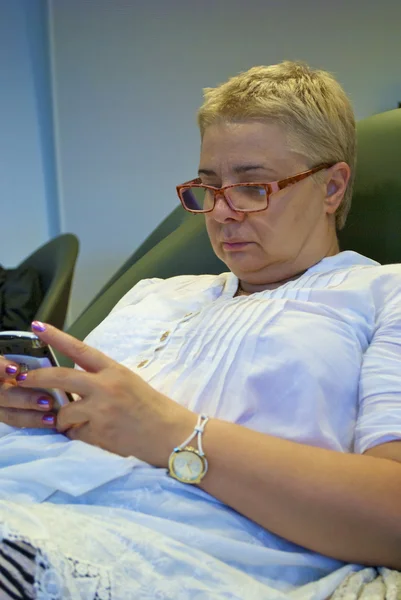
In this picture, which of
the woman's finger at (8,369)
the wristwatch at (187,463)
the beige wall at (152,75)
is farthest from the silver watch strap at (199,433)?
the beige wall at (152,75)

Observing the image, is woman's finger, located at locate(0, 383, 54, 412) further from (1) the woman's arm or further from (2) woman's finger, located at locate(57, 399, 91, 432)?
(1) the woman's arm

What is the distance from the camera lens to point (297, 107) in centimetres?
87

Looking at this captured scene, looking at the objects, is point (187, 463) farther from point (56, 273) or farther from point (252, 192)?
point (56, 273)

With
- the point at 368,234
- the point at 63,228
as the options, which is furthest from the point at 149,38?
the point at 368,234

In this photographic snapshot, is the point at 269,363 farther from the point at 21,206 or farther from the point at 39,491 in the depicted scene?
the point at 21,206

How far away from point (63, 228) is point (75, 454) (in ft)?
6.40

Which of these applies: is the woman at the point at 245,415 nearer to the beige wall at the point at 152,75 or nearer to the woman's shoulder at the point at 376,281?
the woman's shoulder at the point at 376,281

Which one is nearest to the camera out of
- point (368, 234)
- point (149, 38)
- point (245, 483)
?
point (245, 483)

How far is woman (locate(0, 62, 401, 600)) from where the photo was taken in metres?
0.54

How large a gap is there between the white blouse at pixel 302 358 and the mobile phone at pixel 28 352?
172mm

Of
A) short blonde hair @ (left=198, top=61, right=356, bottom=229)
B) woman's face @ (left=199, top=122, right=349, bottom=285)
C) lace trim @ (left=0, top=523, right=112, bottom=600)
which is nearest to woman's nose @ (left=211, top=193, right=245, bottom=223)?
woman's face @ (left=199, top=122, right=349, bottom=285)

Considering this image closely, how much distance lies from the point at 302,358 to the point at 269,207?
0.26 metres

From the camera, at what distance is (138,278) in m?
1.34

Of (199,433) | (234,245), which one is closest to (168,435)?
(199,433)
